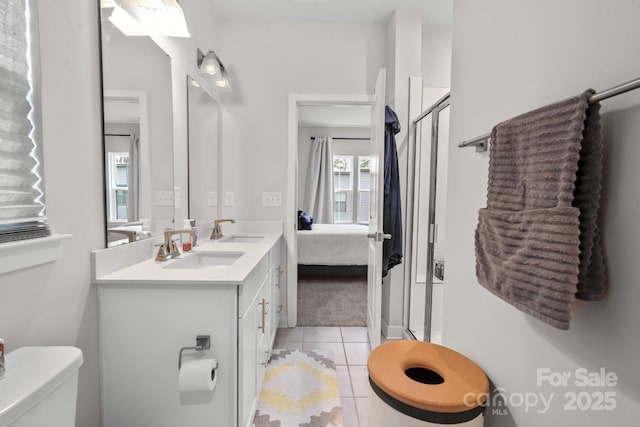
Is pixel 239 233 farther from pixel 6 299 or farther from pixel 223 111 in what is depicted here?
pixel 6 299

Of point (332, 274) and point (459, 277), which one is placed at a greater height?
point (459, 277)

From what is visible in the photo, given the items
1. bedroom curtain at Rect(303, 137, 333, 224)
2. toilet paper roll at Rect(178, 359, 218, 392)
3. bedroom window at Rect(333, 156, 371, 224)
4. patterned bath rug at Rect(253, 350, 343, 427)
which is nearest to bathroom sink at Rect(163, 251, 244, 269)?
toilet paper roll at Rect(178, 359, 218, 392)

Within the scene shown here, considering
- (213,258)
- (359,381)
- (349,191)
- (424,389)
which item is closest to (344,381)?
(359,381)

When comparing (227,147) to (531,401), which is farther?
(227,147)

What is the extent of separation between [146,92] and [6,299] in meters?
1.10

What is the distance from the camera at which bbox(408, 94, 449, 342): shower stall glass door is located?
2.07 metres

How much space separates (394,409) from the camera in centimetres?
81

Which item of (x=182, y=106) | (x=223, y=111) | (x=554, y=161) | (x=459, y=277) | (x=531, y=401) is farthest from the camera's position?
(x=223, y=111)

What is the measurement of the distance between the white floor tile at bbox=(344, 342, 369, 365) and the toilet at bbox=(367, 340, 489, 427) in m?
1.22

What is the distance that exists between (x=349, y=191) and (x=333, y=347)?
4.47 metres

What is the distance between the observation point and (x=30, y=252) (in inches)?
33.4

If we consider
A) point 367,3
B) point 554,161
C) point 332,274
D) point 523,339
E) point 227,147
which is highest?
point 367,3

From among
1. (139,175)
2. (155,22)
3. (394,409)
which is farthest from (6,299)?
(155,22)

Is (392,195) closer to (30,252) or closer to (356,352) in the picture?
(356,352)
